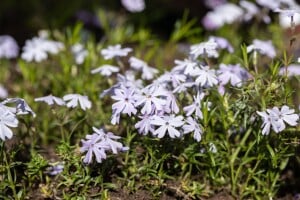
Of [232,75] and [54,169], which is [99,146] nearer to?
[54,169]

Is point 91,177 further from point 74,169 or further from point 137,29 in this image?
point 137,29

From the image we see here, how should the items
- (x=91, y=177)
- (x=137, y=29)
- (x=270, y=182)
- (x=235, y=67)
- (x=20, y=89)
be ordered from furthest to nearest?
(x=137, y=29) → (x=20, y=89) → (x=235, y=67) → (x=270, y=182) → (x=91, y=177)

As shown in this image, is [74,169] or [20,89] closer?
[74,169]

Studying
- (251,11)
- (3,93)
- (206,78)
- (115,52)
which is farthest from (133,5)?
(206,78)

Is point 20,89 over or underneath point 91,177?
over

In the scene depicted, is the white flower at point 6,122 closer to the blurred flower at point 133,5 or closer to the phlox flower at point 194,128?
the phlox flower at point 194,128

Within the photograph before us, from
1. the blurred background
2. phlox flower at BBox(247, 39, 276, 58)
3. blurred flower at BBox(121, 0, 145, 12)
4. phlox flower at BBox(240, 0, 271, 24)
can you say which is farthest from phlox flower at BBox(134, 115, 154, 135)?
the blurred background

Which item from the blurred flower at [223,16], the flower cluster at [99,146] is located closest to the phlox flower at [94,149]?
the flower cluster at [99,146]

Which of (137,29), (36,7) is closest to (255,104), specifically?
(137,29)
